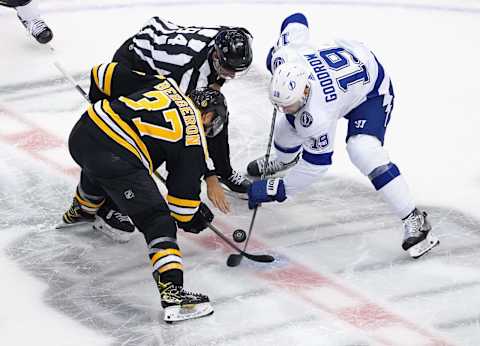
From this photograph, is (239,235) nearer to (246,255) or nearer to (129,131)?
(246,255)

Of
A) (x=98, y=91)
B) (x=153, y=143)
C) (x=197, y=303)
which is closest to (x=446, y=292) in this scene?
(x=197, y=303)

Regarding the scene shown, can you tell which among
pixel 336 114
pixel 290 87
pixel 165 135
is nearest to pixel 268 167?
pixel 336 114

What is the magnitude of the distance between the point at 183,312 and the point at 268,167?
134 cm

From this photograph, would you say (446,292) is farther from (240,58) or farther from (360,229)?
(240,58)

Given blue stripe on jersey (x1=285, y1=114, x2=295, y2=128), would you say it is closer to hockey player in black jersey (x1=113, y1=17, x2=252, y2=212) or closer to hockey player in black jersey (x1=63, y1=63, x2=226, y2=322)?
hockey player in black jersey (x1=113, y1=17, x2=252, y2=212)

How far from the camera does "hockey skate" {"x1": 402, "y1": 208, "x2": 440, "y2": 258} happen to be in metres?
4.32

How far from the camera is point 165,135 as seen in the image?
390cm

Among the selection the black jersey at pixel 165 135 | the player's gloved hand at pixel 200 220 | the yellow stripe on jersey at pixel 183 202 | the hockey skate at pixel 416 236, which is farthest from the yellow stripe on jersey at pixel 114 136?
the hockey skate at pixel 416 236

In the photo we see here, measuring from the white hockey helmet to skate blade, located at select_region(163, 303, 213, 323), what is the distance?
2.75ft

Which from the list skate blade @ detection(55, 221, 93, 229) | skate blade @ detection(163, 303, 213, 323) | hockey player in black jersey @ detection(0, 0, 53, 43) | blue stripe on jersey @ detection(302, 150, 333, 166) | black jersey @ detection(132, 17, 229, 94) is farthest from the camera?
hockey player in black jersey @ detection(0, 0, 53, 43)

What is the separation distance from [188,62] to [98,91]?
40 centimetres

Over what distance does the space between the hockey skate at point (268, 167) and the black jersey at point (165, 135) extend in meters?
1.10

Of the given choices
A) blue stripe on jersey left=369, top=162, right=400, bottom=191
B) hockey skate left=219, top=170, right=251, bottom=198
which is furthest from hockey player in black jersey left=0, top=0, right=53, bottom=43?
blue stripe on jersey left=369, top=162, right=400, bottom=191

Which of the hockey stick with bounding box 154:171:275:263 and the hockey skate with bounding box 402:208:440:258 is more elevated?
the hockey skate with bounding box 402:208:440:258
